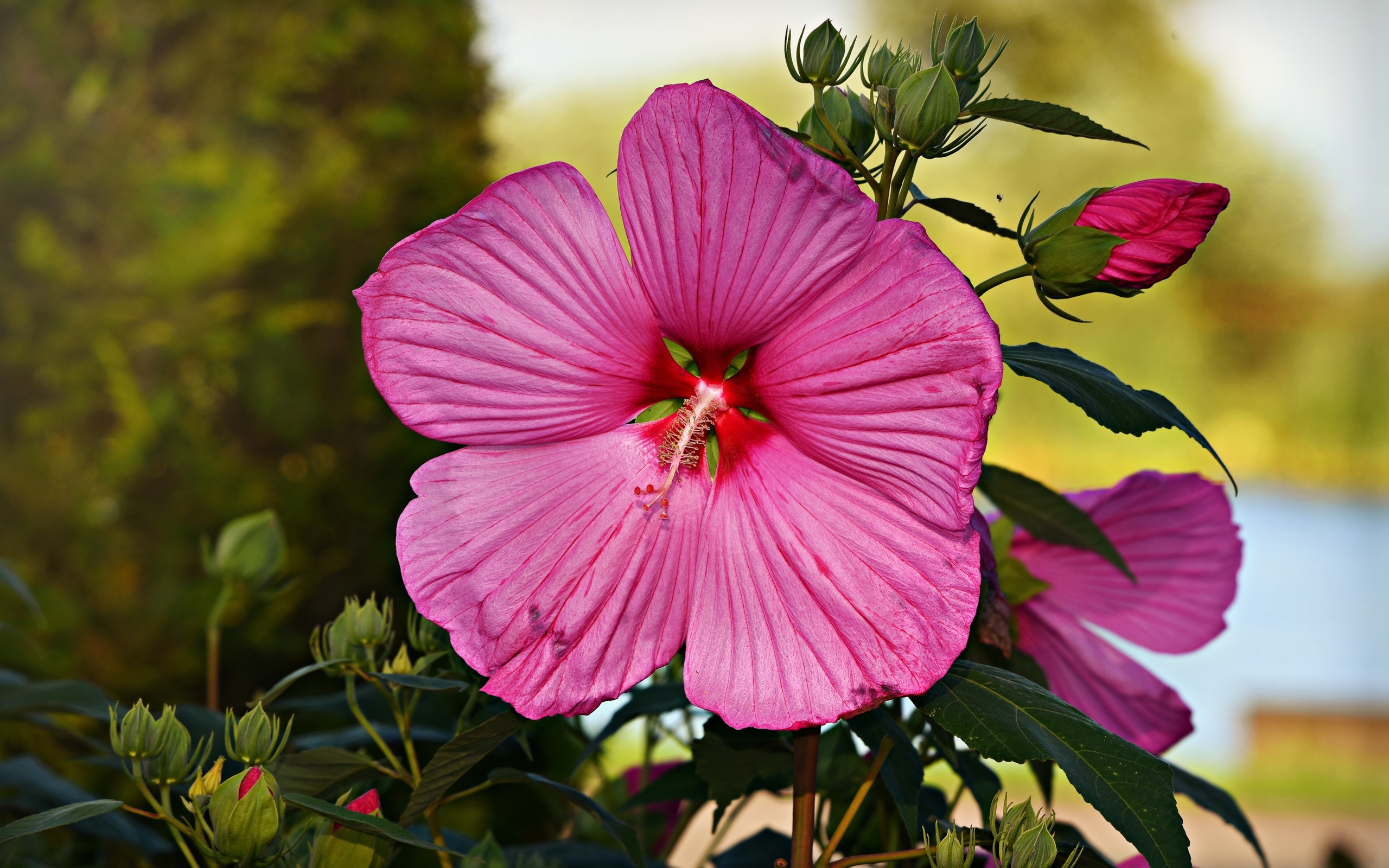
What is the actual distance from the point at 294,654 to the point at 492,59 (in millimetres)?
959

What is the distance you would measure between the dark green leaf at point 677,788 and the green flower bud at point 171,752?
20 cm

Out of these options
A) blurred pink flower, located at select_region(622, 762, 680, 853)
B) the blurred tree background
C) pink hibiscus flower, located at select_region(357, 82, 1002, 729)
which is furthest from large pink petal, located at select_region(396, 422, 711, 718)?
the blurred tree background

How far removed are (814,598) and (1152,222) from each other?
0.16m

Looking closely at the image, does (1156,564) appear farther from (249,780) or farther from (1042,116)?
(249,780)

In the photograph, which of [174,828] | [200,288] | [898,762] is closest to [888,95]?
[898,762]

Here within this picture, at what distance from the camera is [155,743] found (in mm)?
364

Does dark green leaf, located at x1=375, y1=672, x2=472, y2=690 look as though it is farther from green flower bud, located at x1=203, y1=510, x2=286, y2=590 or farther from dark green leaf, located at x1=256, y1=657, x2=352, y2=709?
green flower bud, located at x1=203, y1=510, x2=286, y2=590

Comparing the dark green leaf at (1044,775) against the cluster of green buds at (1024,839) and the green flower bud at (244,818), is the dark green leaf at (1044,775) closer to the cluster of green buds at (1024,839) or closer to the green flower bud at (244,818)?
the cluster of green buds at (1024,839)

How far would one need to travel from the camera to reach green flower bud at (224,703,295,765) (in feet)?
1.19

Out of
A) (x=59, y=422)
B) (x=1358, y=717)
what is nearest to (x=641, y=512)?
(x=59, y=422)

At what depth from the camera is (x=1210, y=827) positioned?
295cm

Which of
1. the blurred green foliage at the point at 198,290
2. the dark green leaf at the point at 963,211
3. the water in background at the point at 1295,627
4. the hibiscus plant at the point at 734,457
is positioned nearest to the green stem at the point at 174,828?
the hibiscus plant at the point at 734,457

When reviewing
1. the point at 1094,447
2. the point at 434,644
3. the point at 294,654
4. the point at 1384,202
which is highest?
the point at 1384,202

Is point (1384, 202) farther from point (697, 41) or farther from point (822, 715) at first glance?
point (822, 715)
